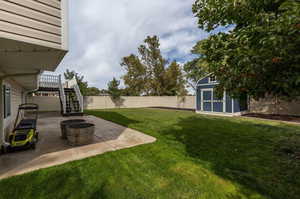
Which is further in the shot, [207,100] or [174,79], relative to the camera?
[174,79]

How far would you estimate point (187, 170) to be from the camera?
247cm

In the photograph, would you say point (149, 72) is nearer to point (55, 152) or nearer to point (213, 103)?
point (213, 103)

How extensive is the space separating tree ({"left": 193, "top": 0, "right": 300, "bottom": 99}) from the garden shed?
762 cm

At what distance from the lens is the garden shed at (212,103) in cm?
930

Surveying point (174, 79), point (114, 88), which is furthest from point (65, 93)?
point (174, 79)

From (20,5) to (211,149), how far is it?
441 centimetres

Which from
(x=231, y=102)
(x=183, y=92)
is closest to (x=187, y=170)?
(x=231, y=102)

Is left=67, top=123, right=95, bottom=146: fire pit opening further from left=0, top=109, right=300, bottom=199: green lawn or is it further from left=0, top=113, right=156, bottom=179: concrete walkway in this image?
left=0, top=109, right=300, bottom=199: green lawn

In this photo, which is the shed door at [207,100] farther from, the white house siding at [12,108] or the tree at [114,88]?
the white house siding at [12,108]

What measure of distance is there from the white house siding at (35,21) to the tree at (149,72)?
18.3 meters

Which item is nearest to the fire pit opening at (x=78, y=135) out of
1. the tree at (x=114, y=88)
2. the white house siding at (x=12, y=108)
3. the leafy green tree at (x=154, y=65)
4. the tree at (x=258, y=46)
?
the white house siding at (x=12, y=108)

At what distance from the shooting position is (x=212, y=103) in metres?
10.2

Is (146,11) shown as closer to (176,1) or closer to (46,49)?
(176,1)

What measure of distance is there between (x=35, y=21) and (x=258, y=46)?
2.72 meters
